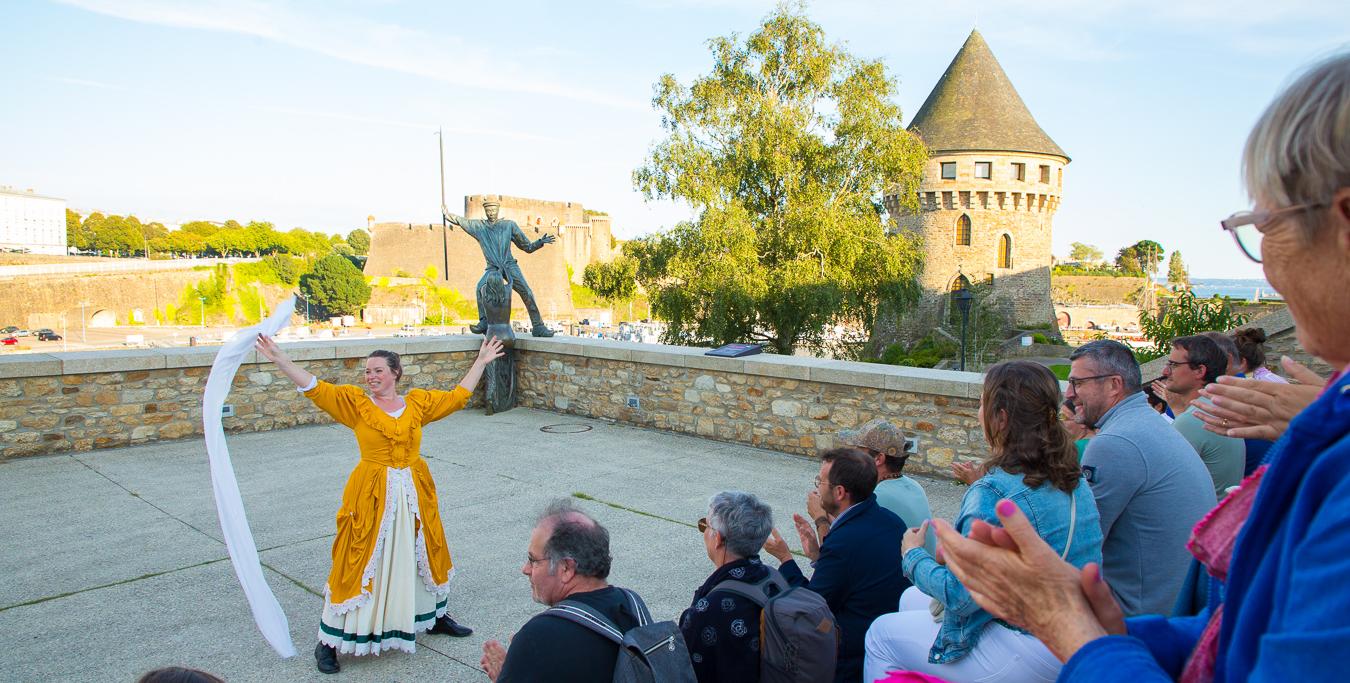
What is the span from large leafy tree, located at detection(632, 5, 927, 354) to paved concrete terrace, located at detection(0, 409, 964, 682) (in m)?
12.7

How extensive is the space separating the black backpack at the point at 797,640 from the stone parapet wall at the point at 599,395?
4.73 m

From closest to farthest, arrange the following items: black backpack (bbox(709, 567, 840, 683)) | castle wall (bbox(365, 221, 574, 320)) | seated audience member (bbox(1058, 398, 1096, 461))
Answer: black backpack (bbox(709, 567, 840, 683)), seated audience member (bbox(1058, 398, 1096, 461)), castle wall (bbox(365, 221, 574, 320))

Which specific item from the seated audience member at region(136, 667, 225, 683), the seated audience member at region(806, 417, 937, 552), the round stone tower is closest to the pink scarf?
the seated audience member at region(136, 667, 225, 683)

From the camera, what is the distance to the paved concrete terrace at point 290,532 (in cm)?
410

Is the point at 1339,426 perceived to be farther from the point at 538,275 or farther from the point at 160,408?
the point at 538,275

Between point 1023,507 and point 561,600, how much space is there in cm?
139

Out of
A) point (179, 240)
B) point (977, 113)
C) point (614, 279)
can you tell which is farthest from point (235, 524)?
point (179, 240)

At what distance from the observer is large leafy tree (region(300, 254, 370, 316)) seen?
78.7 metres

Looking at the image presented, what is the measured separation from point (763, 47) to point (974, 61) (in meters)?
24.8

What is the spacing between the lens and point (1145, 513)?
2.78m

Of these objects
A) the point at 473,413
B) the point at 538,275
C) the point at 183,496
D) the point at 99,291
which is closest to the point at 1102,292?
the point at 538,275

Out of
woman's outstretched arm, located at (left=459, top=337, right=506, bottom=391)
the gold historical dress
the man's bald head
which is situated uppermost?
woman's outstretched arm, located at (left=459, top=337, right=506, bottom=391)

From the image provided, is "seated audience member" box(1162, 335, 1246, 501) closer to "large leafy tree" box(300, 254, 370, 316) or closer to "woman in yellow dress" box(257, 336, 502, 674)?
"woman in yellow dress" box(257, 336, 502, 674)

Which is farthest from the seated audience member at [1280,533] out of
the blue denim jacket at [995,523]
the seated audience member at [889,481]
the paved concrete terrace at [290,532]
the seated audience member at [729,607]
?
the paved concrete terrace at [290,532]
